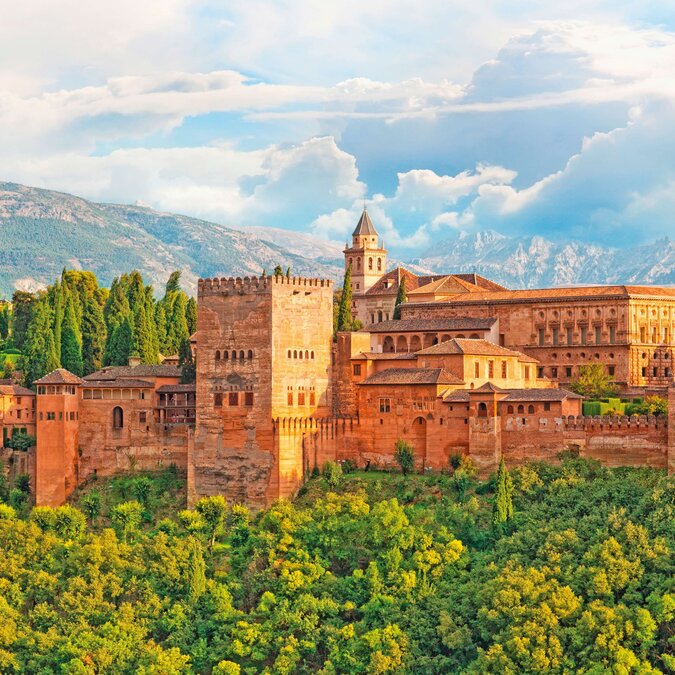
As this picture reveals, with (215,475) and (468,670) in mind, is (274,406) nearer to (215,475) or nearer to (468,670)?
(215,475)

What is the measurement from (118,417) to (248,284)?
9.20 metres

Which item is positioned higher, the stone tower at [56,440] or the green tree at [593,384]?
the green tree at [593,384]

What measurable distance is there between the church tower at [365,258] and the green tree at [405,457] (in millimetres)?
36221

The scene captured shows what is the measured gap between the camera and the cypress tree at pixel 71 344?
77.8m

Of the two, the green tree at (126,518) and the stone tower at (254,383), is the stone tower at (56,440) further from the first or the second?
the stone tower at (254,383)

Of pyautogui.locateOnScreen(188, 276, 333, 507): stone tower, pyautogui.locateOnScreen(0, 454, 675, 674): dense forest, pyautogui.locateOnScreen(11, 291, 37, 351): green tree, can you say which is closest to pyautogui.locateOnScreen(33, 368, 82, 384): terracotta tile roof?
pyautogui.locateOnScreen(0, 454, 675, 674): dense forest

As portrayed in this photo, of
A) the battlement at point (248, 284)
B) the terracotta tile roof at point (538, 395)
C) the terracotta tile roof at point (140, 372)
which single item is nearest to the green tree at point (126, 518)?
the terracotta tile roof at point (140, 372)

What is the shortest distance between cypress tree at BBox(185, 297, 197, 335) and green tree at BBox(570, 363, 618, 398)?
75.2 ft

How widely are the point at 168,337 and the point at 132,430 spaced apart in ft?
55.9

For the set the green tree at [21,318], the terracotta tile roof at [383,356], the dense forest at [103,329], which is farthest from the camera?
the green tree at [21,318]

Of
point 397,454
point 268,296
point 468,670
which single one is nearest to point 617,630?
point 468,670

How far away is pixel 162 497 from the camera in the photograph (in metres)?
63.2

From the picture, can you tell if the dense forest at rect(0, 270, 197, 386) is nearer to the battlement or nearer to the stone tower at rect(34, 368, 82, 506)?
the stone tower at rect(34, 368, 82, 506)

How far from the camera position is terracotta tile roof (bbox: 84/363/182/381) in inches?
2645
